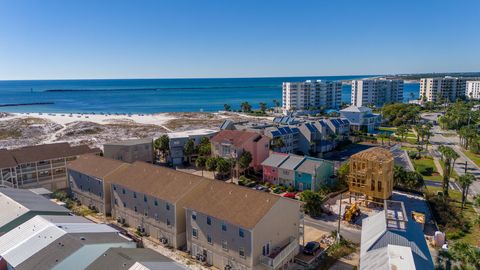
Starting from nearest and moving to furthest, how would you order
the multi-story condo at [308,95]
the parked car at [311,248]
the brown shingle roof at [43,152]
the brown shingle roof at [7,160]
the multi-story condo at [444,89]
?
the parked car at [311,248]
the brown shingle roof at [7,160]
the brown shingle roof at [43,152]
the multi-story condo at [308,95]
the multi-story condo at [444,89]

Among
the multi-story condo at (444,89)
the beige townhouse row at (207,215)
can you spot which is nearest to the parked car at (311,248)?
the beige townhouse row at (207,215)

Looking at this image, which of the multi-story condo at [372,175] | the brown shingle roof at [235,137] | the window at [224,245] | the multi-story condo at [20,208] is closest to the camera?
the window at [224,245]

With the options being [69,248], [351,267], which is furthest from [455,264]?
[69,248]

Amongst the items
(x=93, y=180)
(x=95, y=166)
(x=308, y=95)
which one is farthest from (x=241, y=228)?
(x=308, y=95)

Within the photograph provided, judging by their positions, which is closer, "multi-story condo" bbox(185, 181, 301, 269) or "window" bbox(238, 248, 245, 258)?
"multi-story condo" bbox(185, 181, 301, 269)

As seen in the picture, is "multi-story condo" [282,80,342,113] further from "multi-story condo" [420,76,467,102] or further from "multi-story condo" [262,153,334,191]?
"multi-story condo" [262,153,334,191]

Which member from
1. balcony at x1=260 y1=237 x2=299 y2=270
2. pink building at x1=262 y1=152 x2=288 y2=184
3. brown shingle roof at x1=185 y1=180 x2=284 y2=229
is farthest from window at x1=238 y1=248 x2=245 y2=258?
pink building at x1=262 y1=152 x2=288 y2=184

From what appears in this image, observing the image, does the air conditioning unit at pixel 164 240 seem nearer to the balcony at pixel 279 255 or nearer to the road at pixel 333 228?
the balcony at pixel 279 255
